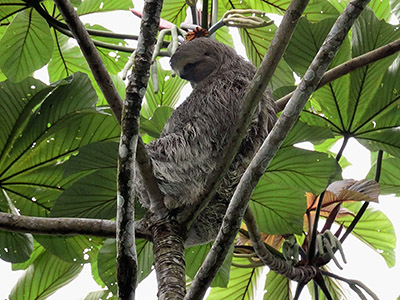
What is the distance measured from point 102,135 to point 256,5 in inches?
44.9

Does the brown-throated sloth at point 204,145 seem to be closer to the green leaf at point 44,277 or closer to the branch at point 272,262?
the branch at point 272,262

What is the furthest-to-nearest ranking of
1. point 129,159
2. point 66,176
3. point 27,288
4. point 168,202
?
point 27,288 → point 66,176 → point 168,202 → point 129,159

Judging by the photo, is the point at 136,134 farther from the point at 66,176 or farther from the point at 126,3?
the point at 126,3

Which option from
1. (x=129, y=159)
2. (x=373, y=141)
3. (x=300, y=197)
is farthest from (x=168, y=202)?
(x=373, y=141)

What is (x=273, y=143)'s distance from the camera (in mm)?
1632

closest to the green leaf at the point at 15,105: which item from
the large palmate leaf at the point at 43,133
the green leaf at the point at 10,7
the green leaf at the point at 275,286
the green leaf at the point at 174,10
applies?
the large palmate leaf at the point at 43,133

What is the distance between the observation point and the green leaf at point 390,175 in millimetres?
2771

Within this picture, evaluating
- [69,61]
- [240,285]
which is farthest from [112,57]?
[240,285]

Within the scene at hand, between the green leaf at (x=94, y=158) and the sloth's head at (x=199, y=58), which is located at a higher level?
the sloth's head at (x=199, y=58)

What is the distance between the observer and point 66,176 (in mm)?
2266

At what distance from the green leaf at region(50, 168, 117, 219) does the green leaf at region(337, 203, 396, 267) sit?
1268 mm

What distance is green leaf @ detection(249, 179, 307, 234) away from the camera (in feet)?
8.02

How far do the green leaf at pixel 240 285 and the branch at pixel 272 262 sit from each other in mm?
571

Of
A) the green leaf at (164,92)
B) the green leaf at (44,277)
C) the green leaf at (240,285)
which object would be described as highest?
the green leaf at (164,92)
